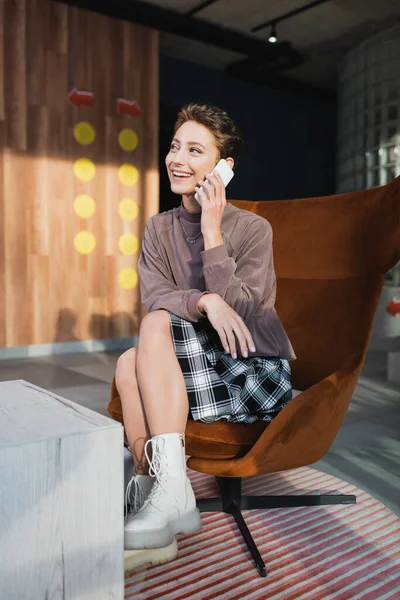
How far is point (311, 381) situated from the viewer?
5.77 ft

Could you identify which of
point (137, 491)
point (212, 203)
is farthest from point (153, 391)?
point (212, 203)

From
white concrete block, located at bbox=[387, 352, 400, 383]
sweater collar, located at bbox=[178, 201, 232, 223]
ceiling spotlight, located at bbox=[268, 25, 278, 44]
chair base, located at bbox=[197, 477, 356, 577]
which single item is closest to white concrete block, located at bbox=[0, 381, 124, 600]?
chair base, located at bbox=[197, 477, 356, 577]

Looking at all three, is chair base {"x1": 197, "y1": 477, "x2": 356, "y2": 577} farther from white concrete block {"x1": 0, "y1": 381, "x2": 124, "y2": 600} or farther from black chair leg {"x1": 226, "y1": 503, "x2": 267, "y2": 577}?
white concrete block {"x1": 0, "y1": 381, "x2": 124, "y2": 600}

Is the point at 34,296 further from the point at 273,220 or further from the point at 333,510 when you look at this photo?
the point at 333,510

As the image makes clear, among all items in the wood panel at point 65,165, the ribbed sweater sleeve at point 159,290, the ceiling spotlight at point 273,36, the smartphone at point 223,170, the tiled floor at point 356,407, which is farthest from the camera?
the ceiling spotlight at point 273,36

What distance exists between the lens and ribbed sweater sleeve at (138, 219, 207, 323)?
55.7 inches

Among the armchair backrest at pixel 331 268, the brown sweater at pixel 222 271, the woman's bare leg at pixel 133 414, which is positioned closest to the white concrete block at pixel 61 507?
the woman's bare leg at pixel 133 414

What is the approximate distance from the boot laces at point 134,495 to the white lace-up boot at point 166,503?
0.29ft

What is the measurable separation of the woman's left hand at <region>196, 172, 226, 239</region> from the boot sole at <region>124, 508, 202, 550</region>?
2.18ft

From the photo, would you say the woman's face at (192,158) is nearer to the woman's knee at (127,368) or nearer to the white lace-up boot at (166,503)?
the woman's knee at (127,368)

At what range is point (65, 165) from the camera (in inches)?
185

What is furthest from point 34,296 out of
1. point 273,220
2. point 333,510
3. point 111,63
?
point 333,510

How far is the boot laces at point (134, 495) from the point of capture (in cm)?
136

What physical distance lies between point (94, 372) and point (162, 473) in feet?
8.91
